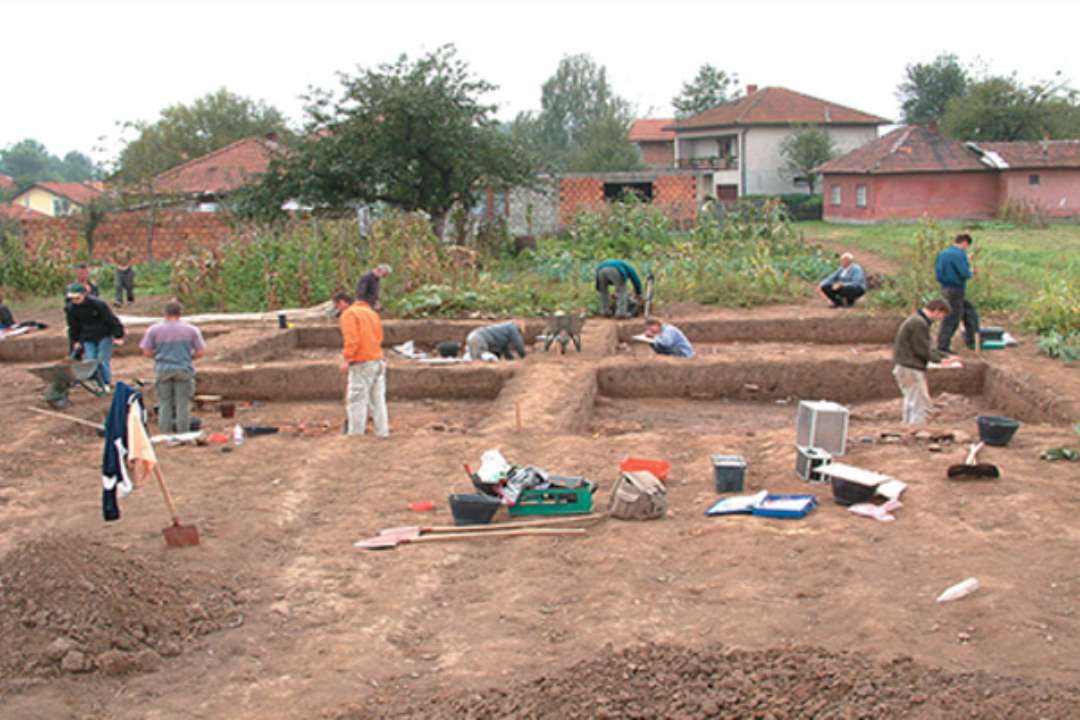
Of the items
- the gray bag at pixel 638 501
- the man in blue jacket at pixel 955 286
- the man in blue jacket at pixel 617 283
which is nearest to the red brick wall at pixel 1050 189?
the man in blue jacket at pixel 617 283

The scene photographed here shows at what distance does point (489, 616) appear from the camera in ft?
20.7

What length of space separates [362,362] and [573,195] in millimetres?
24426

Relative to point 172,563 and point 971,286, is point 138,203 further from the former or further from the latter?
point 172,563

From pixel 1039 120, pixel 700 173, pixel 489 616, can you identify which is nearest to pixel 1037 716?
pixel 489 616

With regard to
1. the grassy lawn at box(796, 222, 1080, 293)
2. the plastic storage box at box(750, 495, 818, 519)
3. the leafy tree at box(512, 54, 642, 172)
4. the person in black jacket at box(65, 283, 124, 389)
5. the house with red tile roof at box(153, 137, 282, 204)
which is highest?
the leafy tree at box(512, 54, 642, 172)

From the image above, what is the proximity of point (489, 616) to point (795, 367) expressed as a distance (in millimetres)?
8501

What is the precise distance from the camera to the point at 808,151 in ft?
163

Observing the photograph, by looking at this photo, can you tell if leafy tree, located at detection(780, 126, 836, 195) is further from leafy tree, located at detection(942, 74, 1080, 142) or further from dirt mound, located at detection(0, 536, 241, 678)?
dirt mound, located at detection(0, 536, 241, 678)

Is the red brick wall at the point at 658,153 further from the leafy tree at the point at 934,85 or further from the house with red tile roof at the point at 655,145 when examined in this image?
the leafy tree at the point at 934,85

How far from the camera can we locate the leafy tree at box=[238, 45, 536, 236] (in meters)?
23.3

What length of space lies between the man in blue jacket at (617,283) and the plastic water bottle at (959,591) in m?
11.4

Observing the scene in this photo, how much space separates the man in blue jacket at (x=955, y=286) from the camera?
13.1 metres

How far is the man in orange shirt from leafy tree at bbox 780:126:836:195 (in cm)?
4115

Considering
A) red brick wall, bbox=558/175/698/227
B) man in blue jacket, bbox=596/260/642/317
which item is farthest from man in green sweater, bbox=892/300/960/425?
red brick wall, bbox=558/175/698/227
